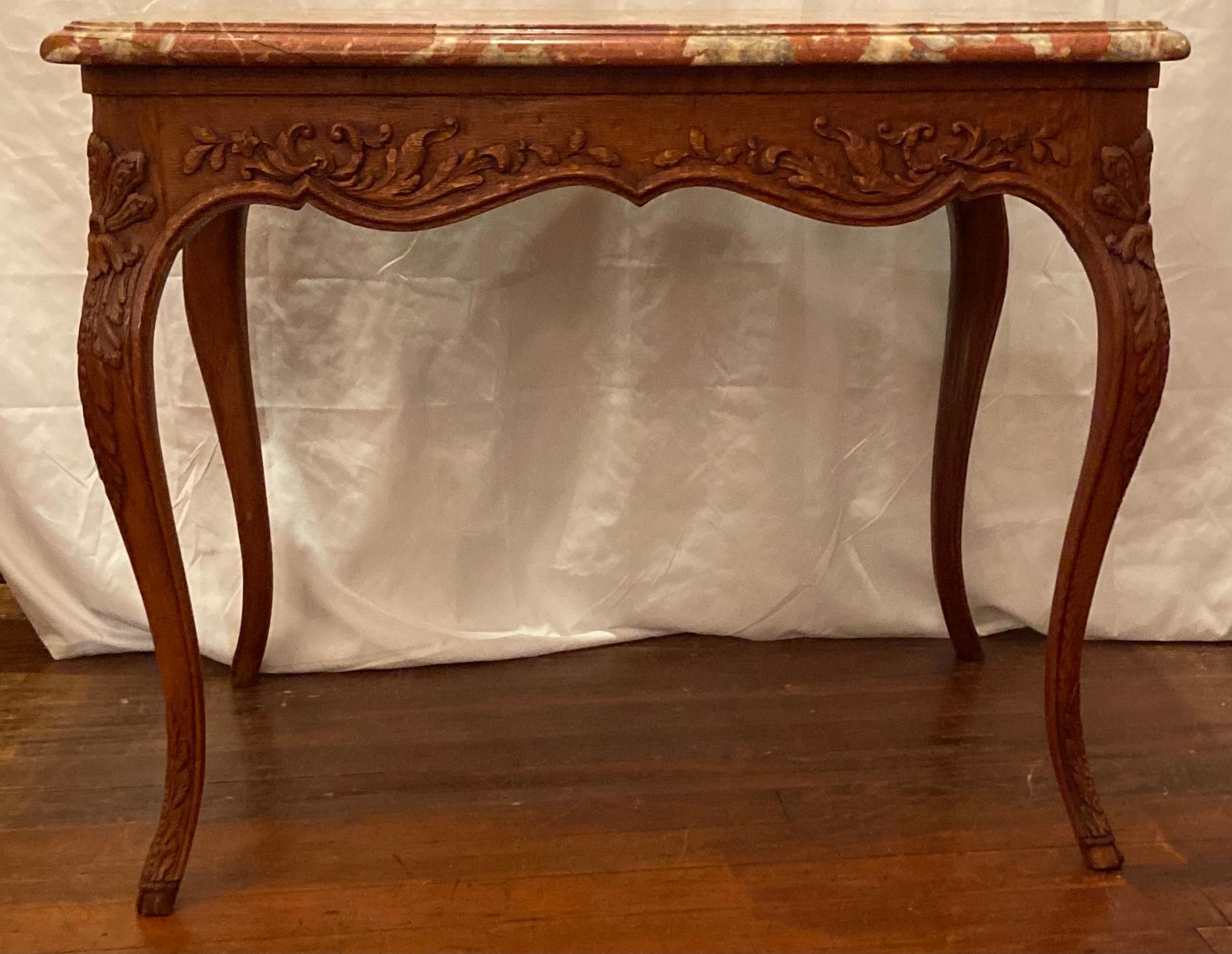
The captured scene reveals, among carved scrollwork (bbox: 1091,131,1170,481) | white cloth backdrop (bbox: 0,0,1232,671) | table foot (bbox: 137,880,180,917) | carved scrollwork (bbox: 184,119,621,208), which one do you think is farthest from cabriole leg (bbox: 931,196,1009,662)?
table foot (bbox: 137,880,180,917)

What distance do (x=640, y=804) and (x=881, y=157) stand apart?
0.63m

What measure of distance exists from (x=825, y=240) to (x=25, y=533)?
99 centimetres

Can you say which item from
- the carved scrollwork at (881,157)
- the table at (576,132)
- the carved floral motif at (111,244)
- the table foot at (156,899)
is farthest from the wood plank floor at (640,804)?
the carved scrollwork at (881,157)

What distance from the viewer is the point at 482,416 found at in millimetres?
1405

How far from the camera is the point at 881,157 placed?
887mm

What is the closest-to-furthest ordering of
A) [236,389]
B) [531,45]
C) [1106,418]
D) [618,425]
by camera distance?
[531,45]
[1106,418]
[236,389]
[618,425]

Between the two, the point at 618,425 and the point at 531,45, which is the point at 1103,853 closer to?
the point at 618,425

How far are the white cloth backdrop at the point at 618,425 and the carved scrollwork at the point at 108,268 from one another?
45 cm

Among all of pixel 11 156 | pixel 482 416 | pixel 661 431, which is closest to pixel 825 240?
pixel 661 431

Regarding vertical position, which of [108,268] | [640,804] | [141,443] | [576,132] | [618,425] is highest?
[576,132]

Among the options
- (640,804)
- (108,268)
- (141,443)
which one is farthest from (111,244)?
(640,804)

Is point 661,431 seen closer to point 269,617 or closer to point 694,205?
point 694,205

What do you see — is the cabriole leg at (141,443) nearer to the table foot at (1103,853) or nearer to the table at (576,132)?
the table at (576,132)

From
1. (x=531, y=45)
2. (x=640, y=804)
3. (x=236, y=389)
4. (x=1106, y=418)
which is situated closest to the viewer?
(x=531, y=45)
